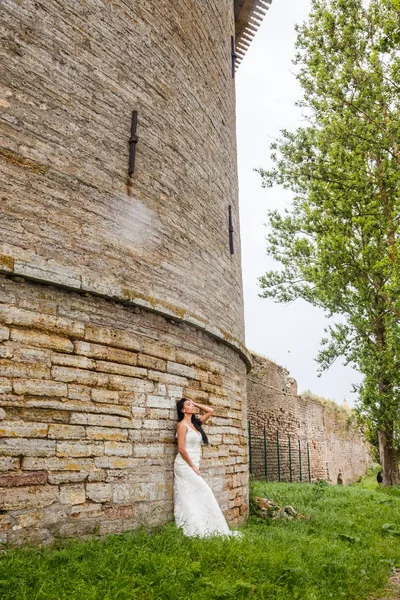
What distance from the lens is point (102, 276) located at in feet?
16.3

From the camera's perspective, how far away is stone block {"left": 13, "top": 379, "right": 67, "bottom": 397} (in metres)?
4.06

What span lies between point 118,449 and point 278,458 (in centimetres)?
1056

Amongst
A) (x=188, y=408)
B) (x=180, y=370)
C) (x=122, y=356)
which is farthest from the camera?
(x=180, y=370)

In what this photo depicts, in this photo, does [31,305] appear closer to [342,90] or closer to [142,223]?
[142,223]

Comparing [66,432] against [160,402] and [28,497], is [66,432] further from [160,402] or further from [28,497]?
[160,402]

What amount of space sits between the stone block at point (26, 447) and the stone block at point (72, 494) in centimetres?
31

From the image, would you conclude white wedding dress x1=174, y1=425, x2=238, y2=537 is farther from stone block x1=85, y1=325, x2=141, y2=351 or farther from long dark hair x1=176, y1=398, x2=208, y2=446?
stone block x1=85, y1=325, x2=141, y2=351

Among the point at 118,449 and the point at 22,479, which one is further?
the point at 118,449

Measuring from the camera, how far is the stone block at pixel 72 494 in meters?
4.23

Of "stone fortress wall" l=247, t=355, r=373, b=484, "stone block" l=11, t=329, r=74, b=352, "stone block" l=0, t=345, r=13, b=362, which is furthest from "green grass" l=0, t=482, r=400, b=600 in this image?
"stone fortress wall" l=247, t=355, r=373, b=484

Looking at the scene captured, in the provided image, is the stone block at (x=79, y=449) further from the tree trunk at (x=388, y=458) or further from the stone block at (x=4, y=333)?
the tree trunk at (x=388, y=458)

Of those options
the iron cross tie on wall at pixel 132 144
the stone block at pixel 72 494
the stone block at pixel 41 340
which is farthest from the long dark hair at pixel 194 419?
the iron cross tie on wall at pixel 132 144

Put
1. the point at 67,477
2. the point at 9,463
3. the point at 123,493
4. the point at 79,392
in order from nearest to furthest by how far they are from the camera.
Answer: the point at 9,463 < the point at 67,477 < the point at 79,392 < the point at 123,493

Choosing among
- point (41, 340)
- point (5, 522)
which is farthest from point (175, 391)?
point (5, 522)
